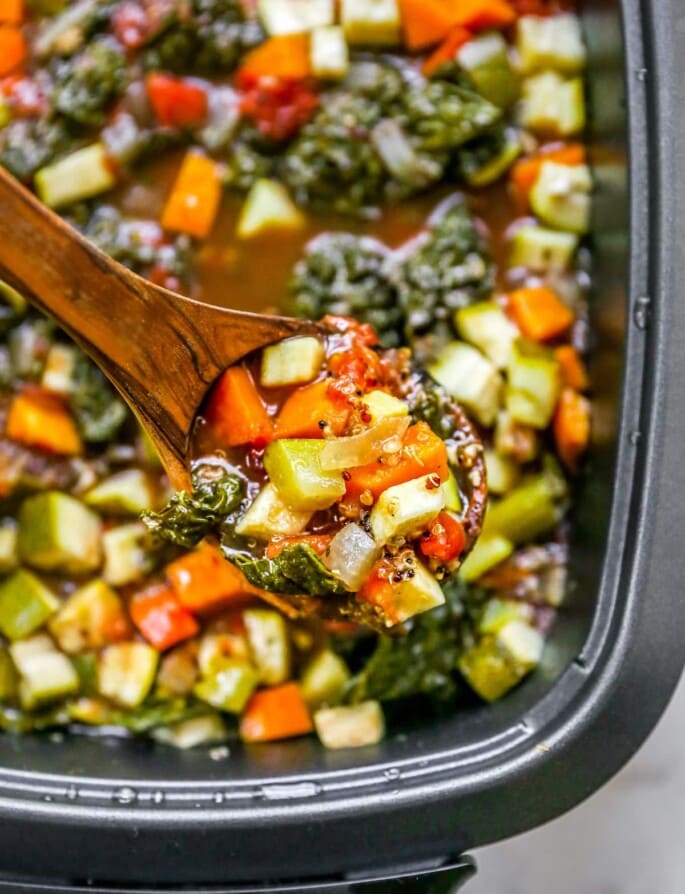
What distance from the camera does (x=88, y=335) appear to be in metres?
2.60

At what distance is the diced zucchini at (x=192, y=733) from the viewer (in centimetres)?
335

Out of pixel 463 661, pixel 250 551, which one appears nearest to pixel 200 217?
pixel 250 551

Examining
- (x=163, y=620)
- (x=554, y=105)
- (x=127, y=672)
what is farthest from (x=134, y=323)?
(x=554, y=105)

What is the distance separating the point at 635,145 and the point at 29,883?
8.13 ft

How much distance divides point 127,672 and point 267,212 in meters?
1.47

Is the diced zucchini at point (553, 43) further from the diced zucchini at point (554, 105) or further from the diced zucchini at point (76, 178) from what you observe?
the diced zucchini at point (76, 178)

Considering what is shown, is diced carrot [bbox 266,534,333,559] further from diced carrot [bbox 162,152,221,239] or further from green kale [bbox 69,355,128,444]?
diced carrot [bbox 162,152,221,239]

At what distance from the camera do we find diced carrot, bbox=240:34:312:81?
Result: 352cm

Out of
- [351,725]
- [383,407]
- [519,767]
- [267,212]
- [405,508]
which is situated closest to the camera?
[405,508]

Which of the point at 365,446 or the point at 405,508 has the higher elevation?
the point at 365,446

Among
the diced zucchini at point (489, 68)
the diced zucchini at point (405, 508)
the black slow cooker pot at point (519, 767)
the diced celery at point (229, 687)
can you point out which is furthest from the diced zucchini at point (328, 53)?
the diced celery at point (229, 687)

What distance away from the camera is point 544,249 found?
3.46 meters

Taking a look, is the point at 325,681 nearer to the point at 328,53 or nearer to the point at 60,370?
the point at 60,370

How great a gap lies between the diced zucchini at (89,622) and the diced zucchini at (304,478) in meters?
1.11
